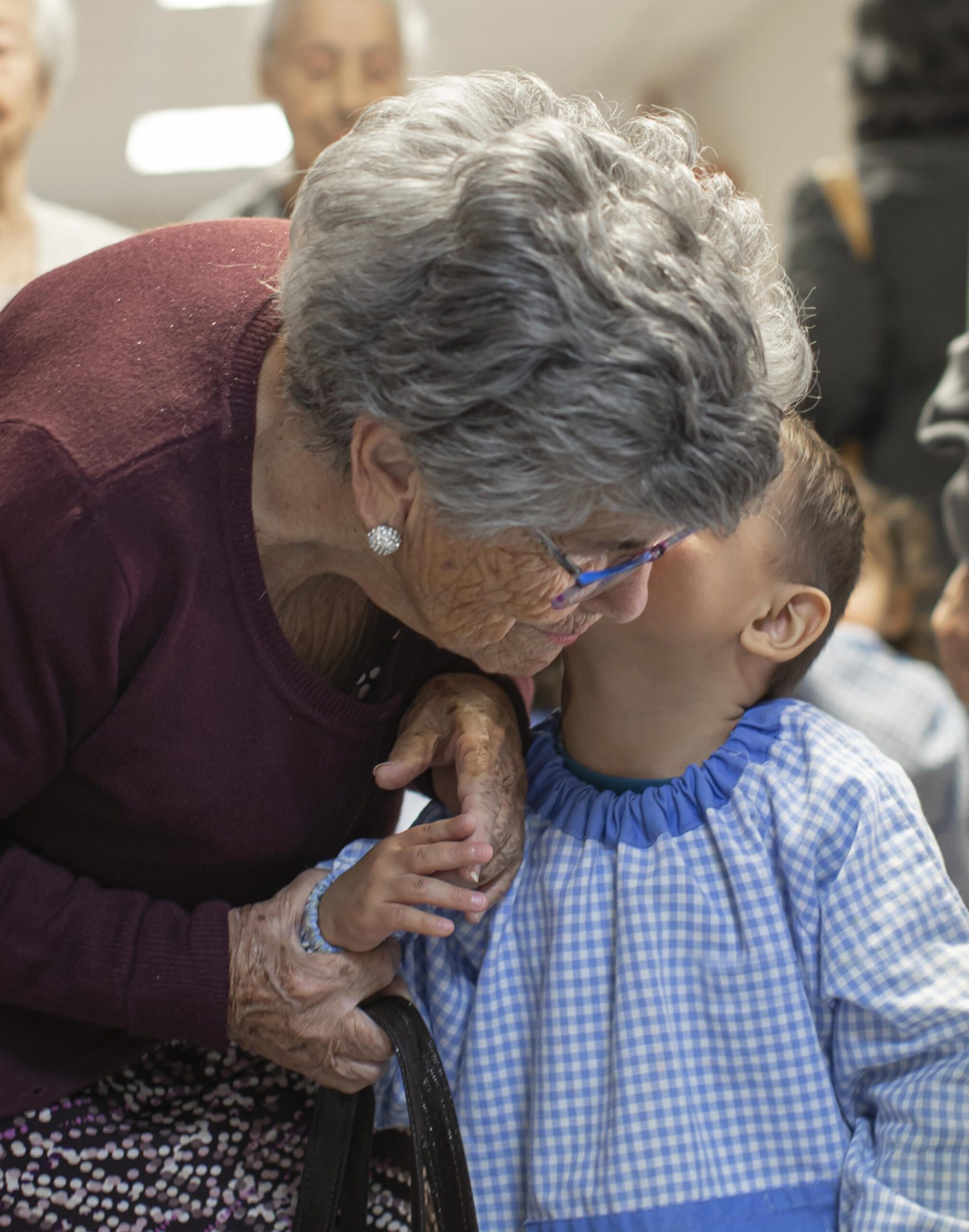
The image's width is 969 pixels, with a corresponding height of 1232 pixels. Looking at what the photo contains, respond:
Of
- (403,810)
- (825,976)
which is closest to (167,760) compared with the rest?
(403,810)

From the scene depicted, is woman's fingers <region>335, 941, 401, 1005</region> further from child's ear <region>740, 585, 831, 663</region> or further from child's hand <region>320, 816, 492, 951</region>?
child's ear <region>740, 585, 831, 663</region>

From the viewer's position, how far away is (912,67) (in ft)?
8.29

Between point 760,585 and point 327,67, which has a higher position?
point 327,67

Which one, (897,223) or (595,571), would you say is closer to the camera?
(595,571)

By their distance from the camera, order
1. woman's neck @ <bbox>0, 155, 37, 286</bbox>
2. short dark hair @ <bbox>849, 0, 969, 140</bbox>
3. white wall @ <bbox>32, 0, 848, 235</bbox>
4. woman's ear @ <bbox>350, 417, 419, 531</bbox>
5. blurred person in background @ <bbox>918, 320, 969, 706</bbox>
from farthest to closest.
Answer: short dark hair @ <bbox>849, 0, 969, 140</bbox>
white wall @ <bbox>32, 0, 848, 235</bbox>
woman's neck @ <bbox>0, 155, 37, 286</bbox>
blurred person in background @ <bbox>918, 320, 969, 706</bbox>
woman's ear @ <bbox>350, 417, 419, 531</bbox>

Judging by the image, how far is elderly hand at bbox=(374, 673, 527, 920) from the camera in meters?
1.28

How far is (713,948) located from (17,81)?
186 cm

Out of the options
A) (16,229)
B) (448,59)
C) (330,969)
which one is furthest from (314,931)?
(448,59)

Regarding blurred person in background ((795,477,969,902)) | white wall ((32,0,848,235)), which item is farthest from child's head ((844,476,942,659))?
white wall ((32,0,848,235))

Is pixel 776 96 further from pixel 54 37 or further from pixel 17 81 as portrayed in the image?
pixel 17 81

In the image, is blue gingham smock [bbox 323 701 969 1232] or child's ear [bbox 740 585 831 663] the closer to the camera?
blue gingham smock [bbox 323 701 969 1232]

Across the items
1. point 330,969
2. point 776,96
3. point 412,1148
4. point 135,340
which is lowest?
point 776,96

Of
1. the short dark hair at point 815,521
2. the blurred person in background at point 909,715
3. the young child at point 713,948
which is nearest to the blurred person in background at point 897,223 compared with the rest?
the blurred person in background at point 909,715

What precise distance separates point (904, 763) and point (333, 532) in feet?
4.04
